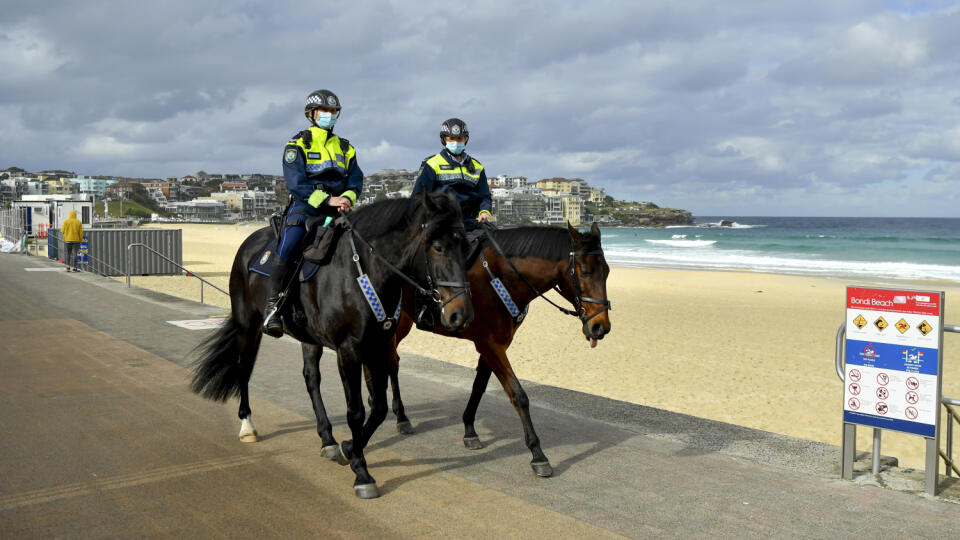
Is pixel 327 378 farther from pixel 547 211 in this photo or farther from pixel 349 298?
pixel 547 211

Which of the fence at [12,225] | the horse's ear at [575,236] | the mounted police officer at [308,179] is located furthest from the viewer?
the fence at [12,225]

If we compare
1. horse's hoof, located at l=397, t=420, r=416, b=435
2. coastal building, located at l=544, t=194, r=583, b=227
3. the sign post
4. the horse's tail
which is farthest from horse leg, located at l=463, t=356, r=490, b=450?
coastal building, located at l=544, t=194, r=583, b=227

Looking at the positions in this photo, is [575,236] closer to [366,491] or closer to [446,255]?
[446,255]

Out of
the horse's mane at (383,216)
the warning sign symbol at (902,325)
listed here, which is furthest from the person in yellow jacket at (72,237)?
the warning sign symbol at (902,325)

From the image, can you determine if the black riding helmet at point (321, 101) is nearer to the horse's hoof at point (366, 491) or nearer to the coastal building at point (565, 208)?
the horse's hoof at point (366, 491)

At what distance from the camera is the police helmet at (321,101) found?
6.03 m

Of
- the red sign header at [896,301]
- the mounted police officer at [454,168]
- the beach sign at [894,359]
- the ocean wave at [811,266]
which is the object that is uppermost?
the mounted police officer at [454,168]

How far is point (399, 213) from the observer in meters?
5.38

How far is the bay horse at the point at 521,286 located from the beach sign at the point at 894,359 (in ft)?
6.32

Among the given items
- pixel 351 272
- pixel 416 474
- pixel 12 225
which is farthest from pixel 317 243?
pixel 12 225

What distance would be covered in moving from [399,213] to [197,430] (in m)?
3.12

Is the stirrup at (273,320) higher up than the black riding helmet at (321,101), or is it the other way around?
the black riding helmet at (321,101)

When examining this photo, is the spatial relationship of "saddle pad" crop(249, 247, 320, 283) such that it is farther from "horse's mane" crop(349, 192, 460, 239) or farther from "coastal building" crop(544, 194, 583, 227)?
"coastal building" crop(544, 194, 583, 227)

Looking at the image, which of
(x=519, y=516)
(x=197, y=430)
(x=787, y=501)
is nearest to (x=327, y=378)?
(x=197, y=430)
